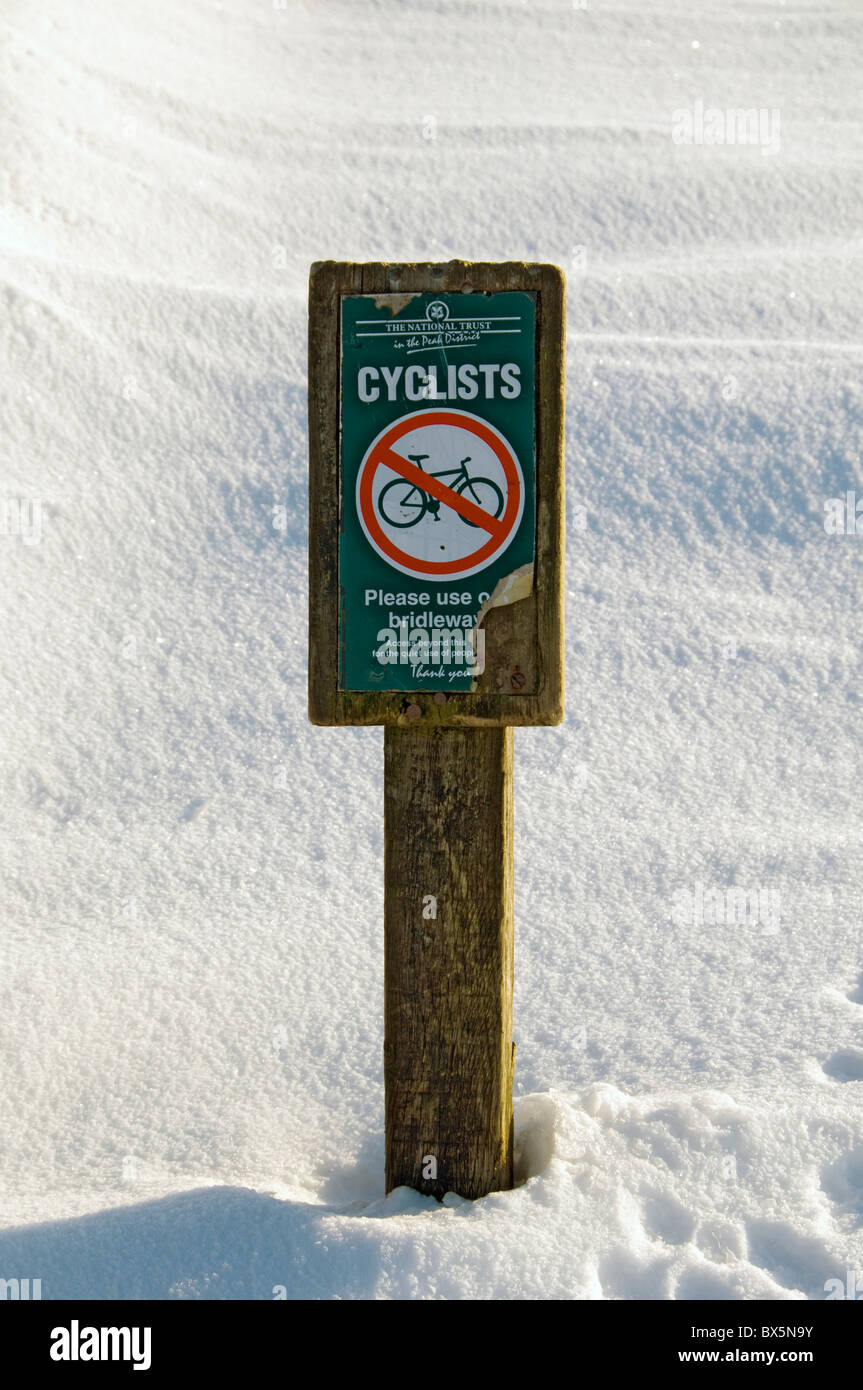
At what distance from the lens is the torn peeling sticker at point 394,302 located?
2041 millimetres

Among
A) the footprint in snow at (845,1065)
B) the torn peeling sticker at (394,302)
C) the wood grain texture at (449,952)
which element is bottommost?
the footprint in snow at (845,1065)

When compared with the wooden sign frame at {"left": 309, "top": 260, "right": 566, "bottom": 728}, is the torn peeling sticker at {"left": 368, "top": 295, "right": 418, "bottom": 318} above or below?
above

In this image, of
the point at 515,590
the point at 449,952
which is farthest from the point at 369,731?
the point at 515,590

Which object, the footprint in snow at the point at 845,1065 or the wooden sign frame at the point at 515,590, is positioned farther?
the footprint in snow at the point at 845,1065

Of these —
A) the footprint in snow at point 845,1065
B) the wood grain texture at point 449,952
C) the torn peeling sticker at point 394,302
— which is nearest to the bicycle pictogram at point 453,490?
the torn peeling sticker at point 394,302

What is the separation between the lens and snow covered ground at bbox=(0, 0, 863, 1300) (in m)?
2.15

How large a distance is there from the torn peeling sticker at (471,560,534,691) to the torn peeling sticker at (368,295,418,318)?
49cm

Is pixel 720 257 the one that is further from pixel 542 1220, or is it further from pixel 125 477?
pixel 542 1220

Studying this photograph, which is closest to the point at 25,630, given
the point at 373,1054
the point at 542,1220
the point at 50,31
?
the point at 373,1054

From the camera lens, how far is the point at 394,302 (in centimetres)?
204

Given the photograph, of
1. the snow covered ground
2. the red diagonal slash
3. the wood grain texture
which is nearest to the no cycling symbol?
the red diagonal slash

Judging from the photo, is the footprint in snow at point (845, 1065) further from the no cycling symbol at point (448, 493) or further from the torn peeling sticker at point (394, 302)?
the torn peeling sticker at point (394, 302)

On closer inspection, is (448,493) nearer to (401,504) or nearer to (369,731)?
(401,504)

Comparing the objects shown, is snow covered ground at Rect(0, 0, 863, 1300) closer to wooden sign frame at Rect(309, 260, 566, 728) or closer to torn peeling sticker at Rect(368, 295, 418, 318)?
wooden sign frame at Rect(309, 260, 566, 728)
